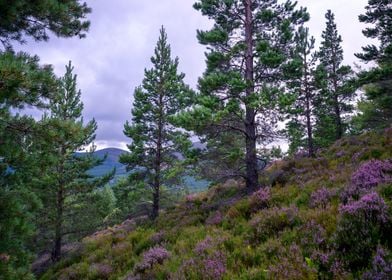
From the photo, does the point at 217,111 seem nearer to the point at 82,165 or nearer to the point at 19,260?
the point at 19,260

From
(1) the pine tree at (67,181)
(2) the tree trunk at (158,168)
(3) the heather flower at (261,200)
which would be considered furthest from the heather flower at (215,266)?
(2) the tree trunk at (158,168)

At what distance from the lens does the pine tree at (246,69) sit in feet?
45.0

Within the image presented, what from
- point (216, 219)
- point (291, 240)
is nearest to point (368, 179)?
point (291, 240)

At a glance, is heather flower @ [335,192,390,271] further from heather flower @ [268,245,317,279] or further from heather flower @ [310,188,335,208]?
heather flower @ [310,188,335,208]

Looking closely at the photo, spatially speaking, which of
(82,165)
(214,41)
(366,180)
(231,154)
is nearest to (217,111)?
(231,154)

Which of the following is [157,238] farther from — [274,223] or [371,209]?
[371,209]

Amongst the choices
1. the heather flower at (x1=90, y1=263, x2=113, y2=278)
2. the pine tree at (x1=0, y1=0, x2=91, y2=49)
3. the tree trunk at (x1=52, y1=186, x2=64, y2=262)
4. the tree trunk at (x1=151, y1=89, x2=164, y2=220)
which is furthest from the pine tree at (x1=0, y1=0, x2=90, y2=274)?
the tree trunk at (x1=151, y1=89, x2=164, y2=220)

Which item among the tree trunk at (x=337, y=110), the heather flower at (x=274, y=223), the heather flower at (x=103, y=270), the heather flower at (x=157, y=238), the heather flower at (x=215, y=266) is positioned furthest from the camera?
the tree trunk at (x=337, y=110)

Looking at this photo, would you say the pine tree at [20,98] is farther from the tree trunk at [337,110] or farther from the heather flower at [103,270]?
the tree trunk at [337,110]

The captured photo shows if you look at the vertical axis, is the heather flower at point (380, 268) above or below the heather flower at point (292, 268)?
above

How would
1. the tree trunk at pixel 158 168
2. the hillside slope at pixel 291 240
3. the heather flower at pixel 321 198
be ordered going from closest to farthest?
the hillside slope at pixel 291 240, the heather flower at pixel 321 198, the tree trunk at pixel 158 168

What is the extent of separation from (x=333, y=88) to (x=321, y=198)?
23.9m

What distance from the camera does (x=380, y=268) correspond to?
4387 millimetres

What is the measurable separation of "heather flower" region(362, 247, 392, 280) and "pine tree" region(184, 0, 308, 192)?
9.05 meters
